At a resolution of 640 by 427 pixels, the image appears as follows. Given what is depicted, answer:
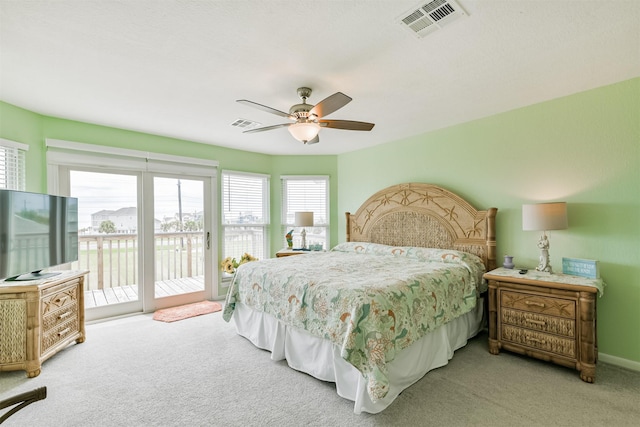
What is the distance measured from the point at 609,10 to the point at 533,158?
5.57 feet

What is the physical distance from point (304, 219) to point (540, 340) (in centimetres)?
340

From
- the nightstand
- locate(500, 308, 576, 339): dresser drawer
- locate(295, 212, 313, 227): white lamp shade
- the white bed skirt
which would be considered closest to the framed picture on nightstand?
the nightstand

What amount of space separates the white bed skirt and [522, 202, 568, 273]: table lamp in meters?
0.83

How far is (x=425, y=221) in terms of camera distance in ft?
13.3

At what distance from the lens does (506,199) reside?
11.4ft

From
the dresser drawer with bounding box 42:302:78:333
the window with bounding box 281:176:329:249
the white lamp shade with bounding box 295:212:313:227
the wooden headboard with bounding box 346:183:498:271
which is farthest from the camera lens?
the window with bounding box 281:176:329:249

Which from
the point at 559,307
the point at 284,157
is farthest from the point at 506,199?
the point at 284,157

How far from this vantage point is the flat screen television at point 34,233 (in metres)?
2.55

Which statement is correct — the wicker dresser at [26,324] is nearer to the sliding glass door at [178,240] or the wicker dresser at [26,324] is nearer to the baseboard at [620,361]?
the sliding glass door at [178,240]

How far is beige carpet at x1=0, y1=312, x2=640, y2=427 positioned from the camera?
200cm

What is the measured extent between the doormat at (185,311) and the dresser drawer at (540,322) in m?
3.62

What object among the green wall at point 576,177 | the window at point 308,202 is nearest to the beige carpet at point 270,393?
the green wall at point 576,177

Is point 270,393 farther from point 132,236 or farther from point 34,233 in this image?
point 132,236

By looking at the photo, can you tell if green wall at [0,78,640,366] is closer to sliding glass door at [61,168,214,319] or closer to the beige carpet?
sliding glass door at [61,168,214,319]
